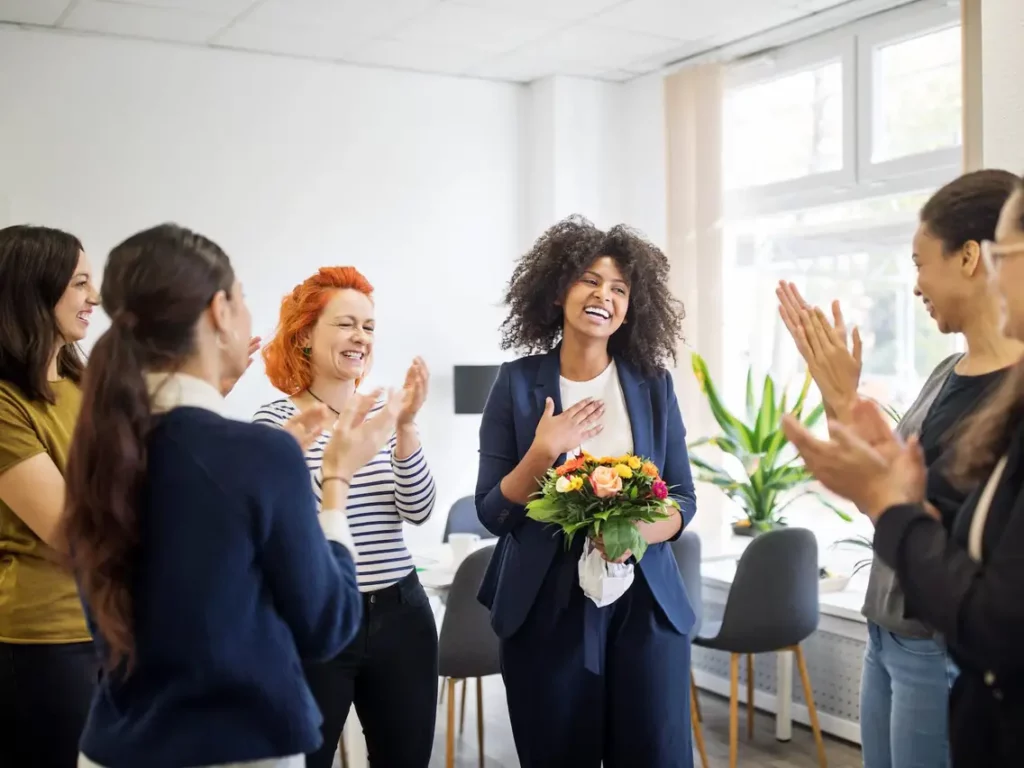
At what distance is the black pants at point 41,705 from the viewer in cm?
198

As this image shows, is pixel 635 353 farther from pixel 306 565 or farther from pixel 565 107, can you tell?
pixel 565 107

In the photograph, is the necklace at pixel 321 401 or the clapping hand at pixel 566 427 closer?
the clapping hand at pixel 566 427

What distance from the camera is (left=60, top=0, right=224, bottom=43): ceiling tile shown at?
4797 mm

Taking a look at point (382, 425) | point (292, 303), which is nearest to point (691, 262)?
point (292, 303)

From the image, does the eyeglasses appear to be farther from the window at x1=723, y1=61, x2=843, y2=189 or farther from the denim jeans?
the window at x1=723, y1=61, x2=843, y2=189

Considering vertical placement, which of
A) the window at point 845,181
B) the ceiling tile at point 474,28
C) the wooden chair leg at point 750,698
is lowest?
the wooden chair leg at point 750,698

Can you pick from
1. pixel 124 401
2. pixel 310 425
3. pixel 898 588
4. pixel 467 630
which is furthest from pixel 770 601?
pixel 124 401

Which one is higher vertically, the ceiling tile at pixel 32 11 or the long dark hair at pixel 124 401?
the ceiling tile at pixel 32 11

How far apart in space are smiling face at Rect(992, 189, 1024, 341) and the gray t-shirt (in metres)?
0.70

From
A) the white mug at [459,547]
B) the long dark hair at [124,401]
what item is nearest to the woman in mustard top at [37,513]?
the long dark hair at [124,401]

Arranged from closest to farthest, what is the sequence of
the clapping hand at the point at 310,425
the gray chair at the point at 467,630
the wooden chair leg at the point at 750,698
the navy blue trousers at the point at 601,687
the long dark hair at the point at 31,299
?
the clapping hand at the point at 310,425 → the long dark hair at the point at 31,299 → the navy blue trousers at the point at 601,687 → the gray chair at the point at 467,630 → the wooden chair leg at the point at 750,698

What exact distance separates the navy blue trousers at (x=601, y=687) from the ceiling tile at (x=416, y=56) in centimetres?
380

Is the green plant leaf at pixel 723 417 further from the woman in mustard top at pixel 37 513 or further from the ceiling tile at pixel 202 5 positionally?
the woman in mustard top at pixel 37 513

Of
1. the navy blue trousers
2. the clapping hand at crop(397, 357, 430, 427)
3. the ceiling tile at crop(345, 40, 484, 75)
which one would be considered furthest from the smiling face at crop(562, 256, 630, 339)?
the ceiling tile at crop(345, 40, 484, 75)
